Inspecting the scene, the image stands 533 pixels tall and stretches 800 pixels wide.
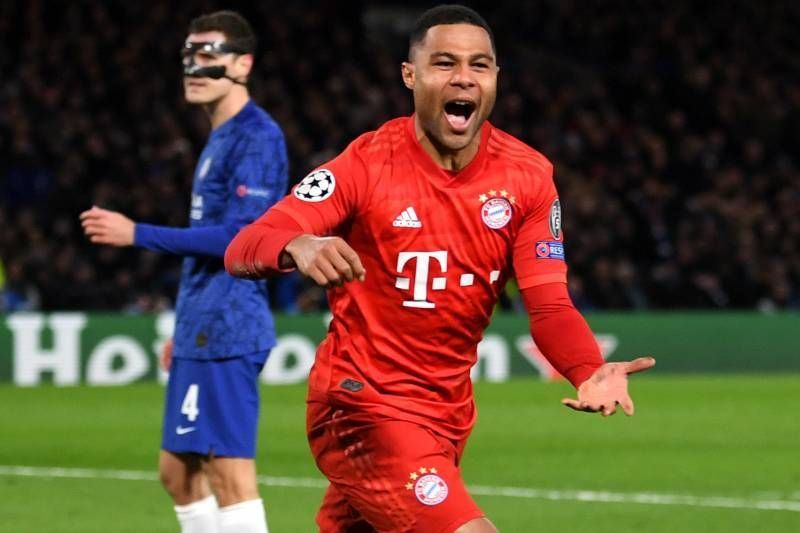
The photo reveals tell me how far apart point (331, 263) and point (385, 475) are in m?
0.84

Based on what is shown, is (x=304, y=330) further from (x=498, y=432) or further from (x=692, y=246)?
(x=692, y=246)

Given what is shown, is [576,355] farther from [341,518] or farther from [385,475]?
[341,518]

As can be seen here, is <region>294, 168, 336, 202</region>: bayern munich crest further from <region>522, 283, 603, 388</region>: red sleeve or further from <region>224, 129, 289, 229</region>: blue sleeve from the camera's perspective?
<region>224, 129, 289, 229</region>: blue sleeve

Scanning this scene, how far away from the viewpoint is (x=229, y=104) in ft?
20.3

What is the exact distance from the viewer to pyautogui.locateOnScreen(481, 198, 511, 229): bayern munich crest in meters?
4.51

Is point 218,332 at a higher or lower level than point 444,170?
lower

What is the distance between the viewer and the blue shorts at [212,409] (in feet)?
19.3

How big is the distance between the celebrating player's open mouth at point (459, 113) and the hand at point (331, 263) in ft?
2.45

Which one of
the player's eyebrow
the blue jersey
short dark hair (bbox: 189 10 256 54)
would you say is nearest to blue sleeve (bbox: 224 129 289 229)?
the blue jersey

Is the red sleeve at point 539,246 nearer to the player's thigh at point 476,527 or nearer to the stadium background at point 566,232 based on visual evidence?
the player's thigh at point 476,527

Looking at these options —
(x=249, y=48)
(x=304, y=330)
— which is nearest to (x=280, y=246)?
(x=249, y=48)

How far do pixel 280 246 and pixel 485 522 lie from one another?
92 cm

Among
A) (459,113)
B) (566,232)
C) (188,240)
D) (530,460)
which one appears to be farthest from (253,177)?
(566,232)

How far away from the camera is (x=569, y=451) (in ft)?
39.1
